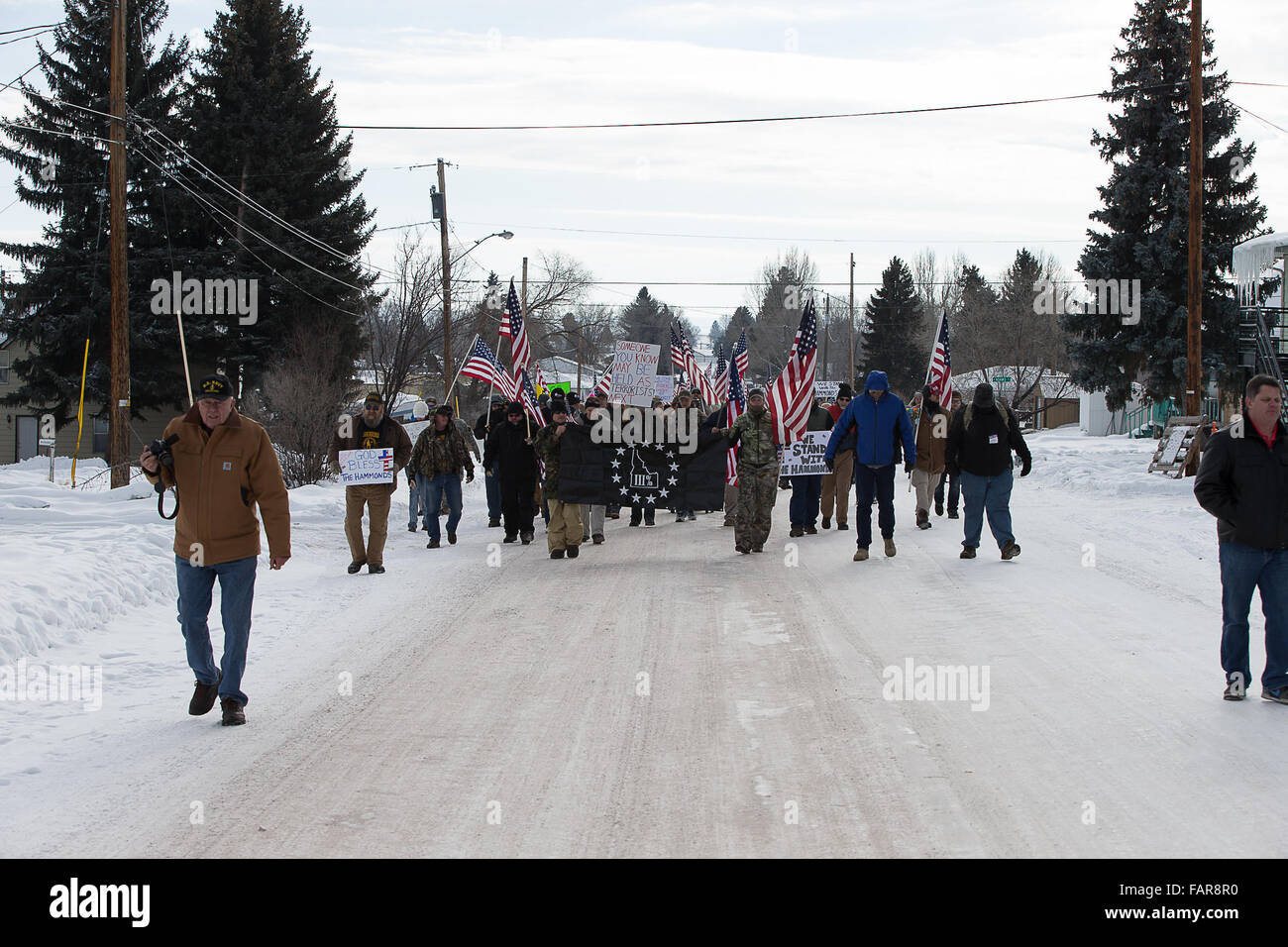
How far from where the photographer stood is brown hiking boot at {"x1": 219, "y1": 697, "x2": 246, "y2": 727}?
6961mm

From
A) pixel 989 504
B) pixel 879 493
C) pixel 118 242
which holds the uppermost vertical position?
pixel 118 242

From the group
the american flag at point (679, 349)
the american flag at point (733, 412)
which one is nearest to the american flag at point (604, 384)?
the american flag at point (733, 412)

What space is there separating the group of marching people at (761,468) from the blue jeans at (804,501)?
0.02 metres

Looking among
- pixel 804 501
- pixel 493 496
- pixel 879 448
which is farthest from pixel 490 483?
pixel 879 448

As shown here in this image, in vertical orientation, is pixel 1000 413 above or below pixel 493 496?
above

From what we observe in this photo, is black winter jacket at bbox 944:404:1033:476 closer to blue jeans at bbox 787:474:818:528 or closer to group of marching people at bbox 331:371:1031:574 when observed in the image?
group of marching people at bbox 331:371:1031:574

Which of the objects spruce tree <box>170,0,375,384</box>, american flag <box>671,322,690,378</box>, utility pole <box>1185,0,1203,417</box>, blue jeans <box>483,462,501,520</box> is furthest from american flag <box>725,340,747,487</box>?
spruce tree <box>170,0,375,384</box>

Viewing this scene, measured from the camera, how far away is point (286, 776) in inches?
233

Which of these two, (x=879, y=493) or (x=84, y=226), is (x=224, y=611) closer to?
(x=879, y=493)

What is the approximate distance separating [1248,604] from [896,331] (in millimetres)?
78613

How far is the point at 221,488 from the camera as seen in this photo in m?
7.01

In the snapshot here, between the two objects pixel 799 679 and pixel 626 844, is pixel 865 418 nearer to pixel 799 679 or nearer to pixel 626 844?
pixel 799 679
